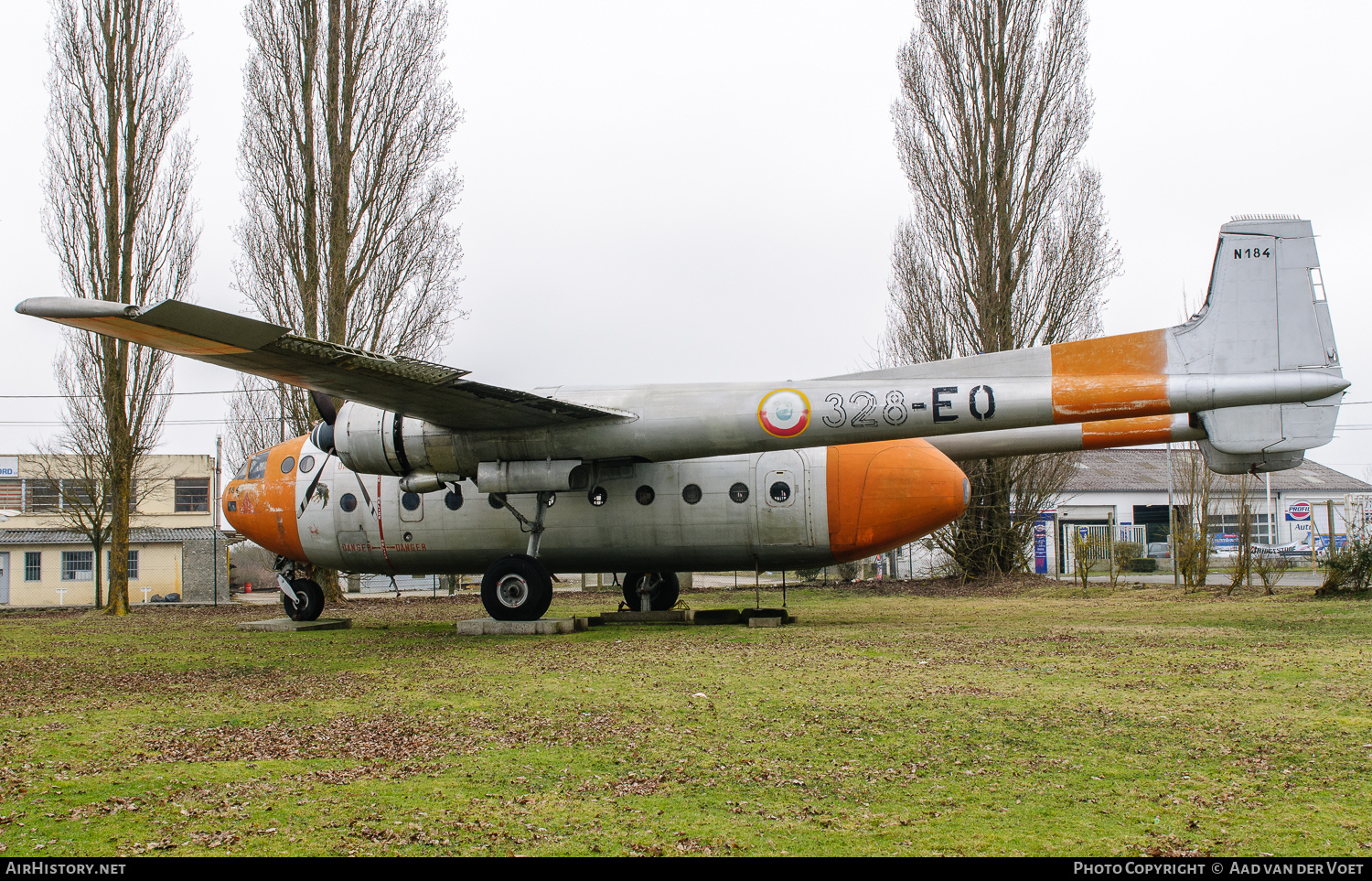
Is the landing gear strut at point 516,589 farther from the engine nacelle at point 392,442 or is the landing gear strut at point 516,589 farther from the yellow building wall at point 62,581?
the yellow building wall at point 62,581

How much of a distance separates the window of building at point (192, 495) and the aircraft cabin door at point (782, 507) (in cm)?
3866

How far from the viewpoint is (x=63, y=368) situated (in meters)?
25.8

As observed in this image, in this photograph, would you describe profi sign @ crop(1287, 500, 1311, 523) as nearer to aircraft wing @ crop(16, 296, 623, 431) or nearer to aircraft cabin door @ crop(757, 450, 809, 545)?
aircraft cabin door @ crop(757, 450, 809, 545)

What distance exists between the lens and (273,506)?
1722 centimetres

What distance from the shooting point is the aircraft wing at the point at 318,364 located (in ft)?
34.2

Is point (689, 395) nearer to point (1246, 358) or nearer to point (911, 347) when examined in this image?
point (1246, 358)

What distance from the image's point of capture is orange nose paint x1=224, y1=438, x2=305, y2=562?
17.1m

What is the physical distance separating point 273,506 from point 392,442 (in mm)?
4381

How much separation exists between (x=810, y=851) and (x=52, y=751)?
Answer: 4.92m

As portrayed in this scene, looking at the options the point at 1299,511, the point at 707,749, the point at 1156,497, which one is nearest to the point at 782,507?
the point at 707,749

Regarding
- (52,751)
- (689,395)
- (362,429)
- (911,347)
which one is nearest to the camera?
(52,751)

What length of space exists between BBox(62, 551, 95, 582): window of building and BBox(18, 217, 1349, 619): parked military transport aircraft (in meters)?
26.3

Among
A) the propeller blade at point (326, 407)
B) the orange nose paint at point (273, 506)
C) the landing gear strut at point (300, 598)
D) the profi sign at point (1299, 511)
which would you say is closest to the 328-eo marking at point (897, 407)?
the propeller blade at point (326, 407)
